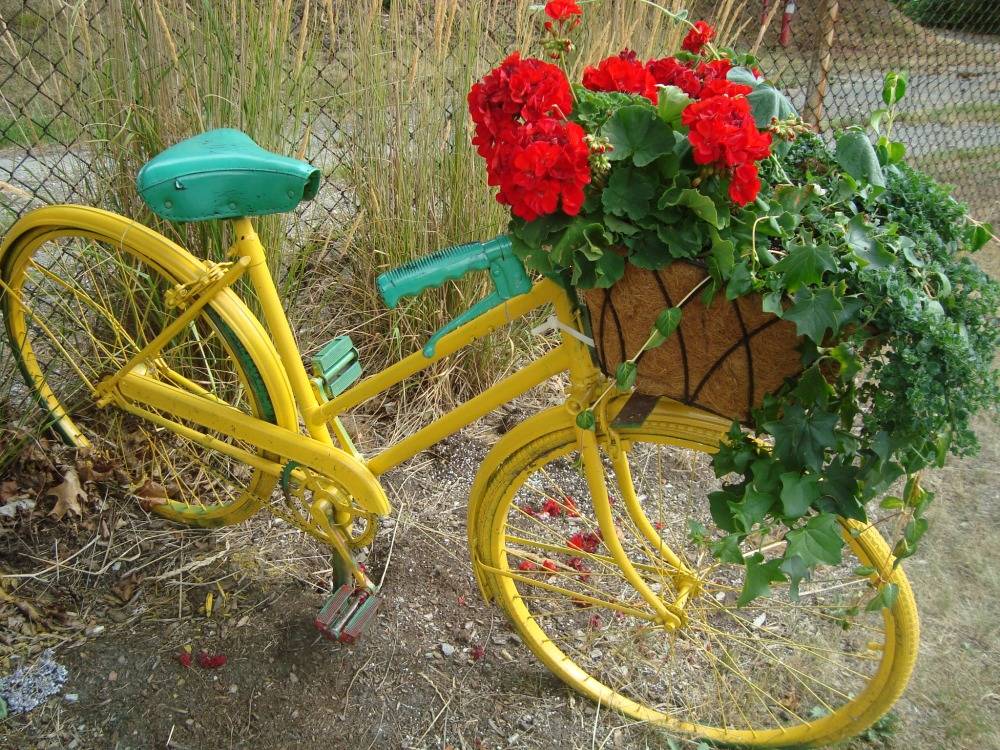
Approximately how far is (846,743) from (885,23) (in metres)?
8.26

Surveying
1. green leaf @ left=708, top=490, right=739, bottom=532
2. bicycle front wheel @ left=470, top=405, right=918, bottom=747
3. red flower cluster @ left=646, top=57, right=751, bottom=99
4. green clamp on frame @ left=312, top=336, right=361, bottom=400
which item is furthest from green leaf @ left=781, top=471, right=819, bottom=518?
green clamp on frame @ left=312, top=336, right=361, bottom=400

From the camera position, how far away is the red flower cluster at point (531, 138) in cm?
118

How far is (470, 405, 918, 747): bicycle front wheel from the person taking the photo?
1.65 metres

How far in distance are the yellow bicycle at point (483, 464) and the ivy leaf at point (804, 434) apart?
220 millimetres

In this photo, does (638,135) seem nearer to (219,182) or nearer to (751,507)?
(751,507)

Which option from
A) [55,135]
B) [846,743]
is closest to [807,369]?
[846,743]

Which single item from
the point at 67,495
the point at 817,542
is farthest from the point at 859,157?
the point at 67,495

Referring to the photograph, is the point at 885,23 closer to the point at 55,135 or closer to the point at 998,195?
the point at 998,195

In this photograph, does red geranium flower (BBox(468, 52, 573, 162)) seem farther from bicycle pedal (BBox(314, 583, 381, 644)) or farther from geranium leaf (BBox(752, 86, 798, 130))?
bicycle pedal (BBox(314, 583, 381, 644))

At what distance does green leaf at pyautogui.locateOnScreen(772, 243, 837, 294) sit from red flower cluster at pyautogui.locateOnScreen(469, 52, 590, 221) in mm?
317

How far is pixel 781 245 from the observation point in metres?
1.27

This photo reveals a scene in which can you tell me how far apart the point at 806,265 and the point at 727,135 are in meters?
0.21

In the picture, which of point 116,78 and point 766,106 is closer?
point 766,106

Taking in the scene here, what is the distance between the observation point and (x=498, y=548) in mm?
1902
